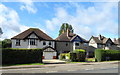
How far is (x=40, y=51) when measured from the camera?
978 inches

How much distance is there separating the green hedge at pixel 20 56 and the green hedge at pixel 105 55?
14178 mm

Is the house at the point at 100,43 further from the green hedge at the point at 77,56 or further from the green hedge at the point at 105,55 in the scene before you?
the green hedge at the point at 77,56

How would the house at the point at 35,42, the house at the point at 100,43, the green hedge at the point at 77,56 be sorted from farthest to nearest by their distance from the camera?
the house at the point at 100,43, the house at the point at 35,42, the green hedge at the point at 77,56

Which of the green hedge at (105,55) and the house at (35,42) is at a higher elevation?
the house at (35,42)

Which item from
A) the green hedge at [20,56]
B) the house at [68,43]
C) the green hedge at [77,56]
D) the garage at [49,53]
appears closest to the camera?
the green hedge at [20,56]

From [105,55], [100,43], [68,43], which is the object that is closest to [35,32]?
[68,43]

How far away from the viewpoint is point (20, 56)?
23.4 metres

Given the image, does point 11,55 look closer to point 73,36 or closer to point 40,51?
point 40,51

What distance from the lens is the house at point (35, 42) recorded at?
121 ft

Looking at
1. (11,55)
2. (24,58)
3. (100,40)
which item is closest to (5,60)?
(11,55)

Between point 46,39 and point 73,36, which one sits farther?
point 73,36

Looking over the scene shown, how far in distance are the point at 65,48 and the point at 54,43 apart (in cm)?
442

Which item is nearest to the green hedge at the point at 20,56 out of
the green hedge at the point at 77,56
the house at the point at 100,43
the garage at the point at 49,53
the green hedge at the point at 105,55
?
the green hedge at the point at 77,56

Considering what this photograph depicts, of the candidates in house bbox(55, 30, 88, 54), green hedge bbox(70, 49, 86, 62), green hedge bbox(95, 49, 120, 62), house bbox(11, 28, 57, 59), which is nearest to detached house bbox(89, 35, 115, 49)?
house bbox(55, 30, 88, 54)
